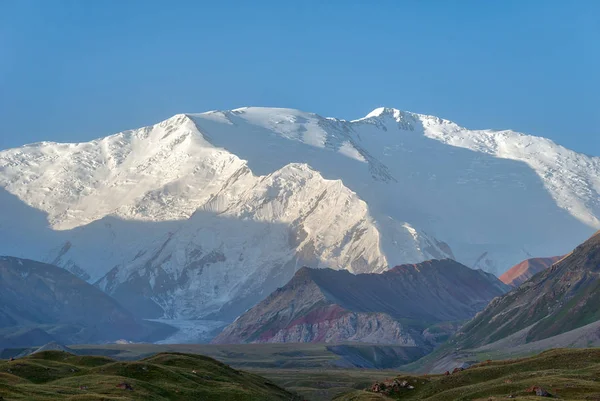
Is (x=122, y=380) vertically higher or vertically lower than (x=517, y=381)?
higher

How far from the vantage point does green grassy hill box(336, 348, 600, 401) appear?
3391 inches

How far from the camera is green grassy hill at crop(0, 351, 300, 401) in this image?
8738 cm

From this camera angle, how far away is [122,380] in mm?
95062

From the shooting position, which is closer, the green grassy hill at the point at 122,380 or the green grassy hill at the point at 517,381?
the green grassy hill at the point at 517,381

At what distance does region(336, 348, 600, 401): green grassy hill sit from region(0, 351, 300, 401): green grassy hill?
14118mm

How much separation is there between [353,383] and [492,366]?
8678 cm

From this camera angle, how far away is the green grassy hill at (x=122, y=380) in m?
87.4

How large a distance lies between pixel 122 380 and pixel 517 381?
3587cm

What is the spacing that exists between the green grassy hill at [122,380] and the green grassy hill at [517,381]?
14118mm

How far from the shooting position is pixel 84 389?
3602 inches

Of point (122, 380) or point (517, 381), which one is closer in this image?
point (517, 381)

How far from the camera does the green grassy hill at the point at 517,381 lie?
3391 inches

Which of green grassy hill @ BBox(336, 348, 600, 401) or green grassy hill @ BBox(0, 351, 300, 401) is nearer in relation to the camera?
green grassy hill @ BBox(336, 348, 600, 401)

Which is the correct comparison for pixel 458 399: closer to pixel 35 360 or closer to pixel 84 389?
pixel 84 389
